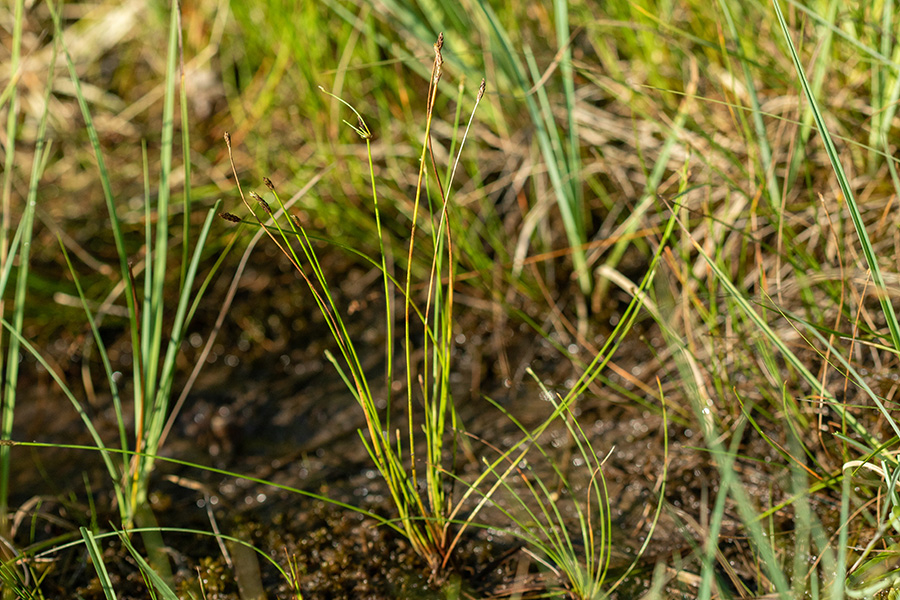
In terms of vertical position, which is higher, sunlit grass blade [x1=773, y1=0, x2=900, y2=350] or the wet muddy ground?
sunlit grass blade [x1=773, y1=0, x2=900, y2=350]

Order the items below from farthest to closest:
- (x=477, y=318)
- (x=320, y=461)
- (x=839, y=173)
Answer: (x=477, y=318) → (x=320, y=461) → (x=839, y=173)

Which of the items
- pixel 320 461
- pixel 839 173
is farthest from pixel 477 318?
pixel 839 173

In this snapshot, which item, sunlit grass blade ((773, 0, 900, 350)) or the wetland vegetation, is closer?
sunlit grass blade ((773, 0, 900, 350))

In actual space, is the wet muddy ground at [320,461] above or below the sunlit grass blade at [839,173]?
below

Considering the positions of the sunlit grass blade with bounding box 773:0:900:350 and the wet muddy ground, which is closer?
the sunlit grass blade with bounding box 773:0:900:350

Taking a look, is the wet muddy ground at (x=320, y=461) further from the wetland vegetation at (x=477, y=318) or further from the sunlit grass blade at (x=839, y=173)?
the sunlit grass blade at (x=839, y=173)

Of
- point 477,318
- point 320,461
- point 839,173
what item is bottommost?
point 320,461

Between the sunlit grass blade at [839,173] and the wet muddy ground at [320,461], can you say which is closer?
the sunlit grass blade at [839,173]

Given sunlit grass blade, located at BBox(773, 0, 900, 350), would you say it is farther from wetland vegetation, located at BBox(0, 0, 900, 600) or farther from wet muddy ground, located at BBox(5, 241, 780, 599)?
wet muddy ground, located at BBox(5, 241, 780, 599)

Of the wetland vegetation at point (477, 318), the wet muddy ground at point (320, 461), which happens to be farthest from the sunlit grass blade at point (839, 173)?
the wet muddy ground at point (320, 461)

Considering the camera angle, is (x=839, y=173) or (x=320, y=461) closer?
(x=839, y=173)

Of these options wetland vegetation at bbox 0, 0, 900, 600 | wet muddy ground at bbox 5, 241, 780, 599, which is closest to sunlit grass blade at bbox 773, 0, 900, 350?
wetland vegetation at bbox 0, 0, 900, 600

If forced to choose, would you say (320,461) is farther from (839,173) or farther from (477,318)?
(839,173)
